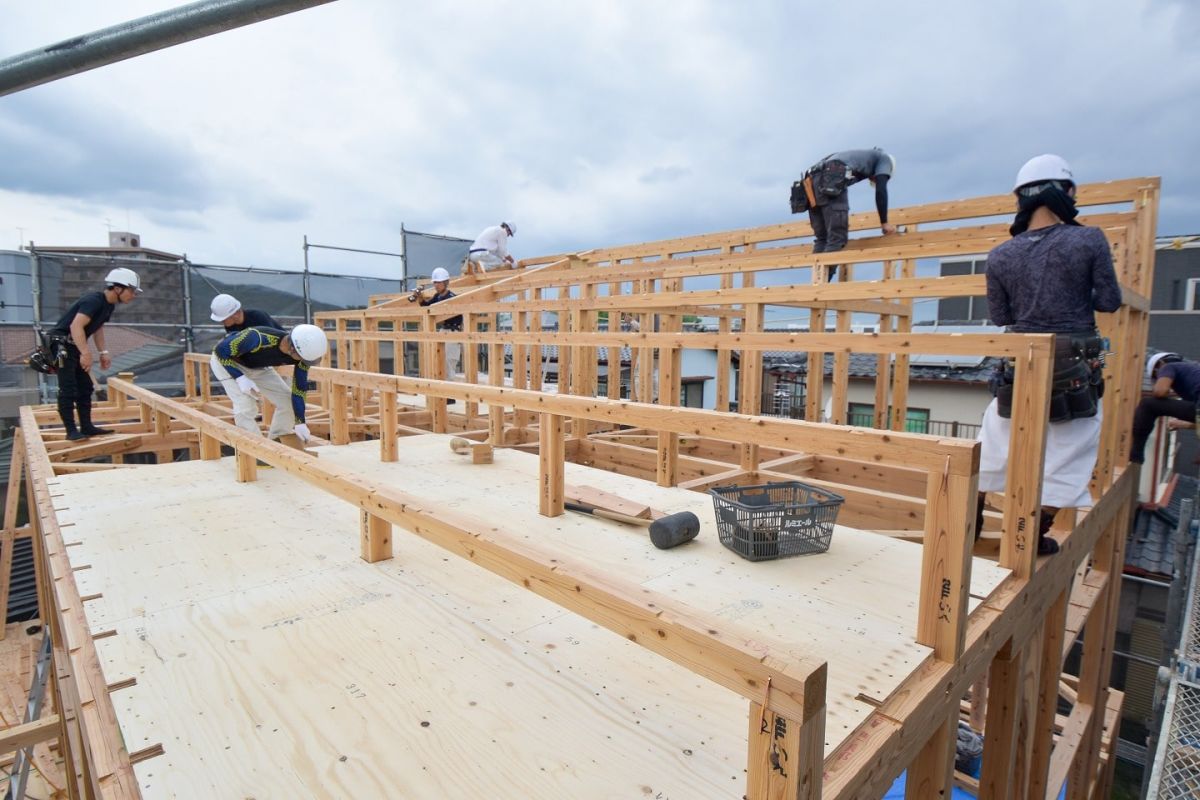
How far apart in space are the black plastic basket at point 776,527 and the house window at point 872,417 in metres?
11.5

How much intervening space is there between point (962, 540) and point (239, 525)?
3622mm

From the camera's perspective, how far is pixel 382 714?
1.81 metres

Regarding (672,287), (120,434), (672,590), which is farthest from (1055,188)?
(120,434)

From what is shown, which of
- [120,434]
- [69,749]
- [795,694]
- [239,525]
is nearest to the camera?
[795,694]

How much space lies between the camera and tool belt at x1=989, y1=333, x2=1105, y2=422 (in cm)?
270

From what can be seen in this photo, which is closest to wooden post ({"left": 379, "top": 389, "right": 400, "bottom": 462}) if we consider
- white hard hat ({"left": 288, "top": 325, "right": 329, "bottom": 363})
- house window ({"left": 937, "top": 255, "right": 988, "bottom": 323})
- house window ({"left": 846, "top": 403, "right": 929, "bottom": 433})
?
white hard hat ({"left": 288, "top": 325, "right": 329, "bottom": 363})

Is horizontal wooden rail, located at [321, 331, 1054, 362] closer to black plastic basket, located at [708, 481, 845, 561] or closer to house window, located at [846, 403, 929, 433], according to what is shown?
black plastic basket, located at [708, 481, 845, 561]

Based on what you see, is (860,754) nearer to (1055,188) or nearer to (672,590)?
(672,590)

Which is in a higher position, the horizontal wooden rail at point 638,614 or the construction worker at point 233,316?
the construction worker at point 233,316

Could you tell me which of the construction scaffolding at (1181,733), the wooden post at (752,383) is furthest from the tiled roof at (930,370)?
the wooden post at (752,383)

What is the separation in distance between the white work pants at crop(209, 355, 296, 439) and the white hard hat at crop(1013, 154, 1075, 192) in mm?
5552

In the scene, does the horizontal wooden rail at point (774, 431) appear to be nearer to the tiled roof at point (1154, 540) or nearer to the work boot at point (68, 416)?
the work boot at point (68, 416)

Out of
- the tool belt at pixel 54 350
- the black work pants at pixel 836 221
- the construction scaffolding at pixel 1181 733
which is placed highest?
the black work pants at pixel 836 221

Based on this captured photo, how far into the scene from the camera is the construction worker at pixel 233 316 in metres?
5.91
